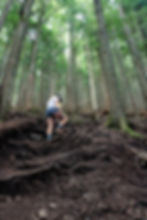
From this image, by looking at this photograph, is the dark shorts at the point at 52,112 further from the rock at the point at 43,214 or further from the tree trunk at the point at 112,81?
the rock at the point at 43,214

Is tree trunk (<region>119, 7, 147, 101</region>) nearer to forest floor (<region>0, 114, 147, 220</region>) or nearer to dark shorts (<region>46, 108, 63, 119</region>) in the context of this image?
forest floor (<region>0, 114, 147, 220</region>)

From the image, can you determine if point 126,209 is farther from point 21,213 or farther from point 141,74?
point 141,74

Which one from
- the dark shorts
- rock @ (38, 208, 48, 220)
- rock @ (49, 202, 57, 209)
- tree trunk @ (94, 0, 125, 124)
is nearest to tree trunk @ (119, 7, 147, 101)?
tree trunk @ (94, 0, 125, 124)

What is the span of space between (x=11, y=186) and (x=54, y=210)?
82 centimetres

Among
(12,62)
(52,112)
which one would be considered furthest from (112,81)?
(12,62)

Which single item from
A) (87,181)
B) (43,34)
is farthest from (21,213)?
(43,34)

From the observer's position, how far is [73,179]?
3.76m

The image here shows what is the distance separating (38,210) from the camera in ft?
9.07

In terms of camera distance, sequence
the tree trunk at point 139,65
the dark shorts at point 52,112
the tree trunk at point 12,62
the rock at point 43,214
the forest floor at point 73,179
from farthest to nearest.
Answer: the tree trunk at point 139,65 < the dark shorts at point 52,112 < the tree trunk at point 12,62 < the forest floor at point 73,179 < the rock at point 43,214

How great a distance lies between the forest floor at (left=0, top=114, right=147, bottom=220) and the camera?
9.20 ft

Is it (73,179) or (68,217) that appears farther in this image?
(73,179)

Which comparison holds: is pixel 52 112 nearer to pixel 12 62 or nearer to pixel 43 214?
pixel 12 62

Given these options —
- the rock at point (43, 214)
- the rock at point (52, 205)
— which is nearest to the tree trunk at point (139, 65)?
the rock at point (52, 205)

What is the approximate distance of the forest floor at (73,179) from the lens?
280 cm
